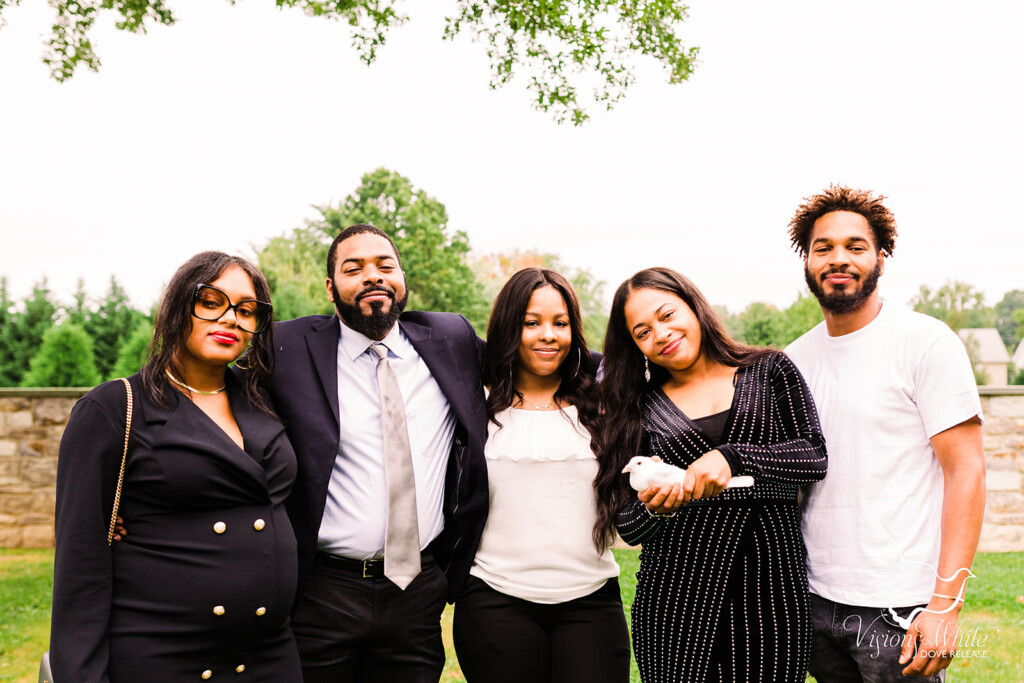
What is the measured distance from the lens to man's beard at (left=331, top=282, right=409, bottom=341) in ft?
11.8

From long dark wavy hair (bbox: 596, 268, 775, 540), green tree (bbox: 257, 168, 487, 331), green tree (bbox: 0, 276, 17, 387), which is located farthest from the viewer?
green tree (bbox: 257, 168, 487, 331)

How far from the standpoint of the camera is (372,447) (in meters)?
3.41

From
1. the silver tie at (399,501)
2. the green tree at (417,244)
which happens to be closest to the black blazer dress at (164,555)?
the silver tie at (399,501)

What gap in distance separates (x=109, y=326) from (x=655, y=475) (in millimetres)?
12792

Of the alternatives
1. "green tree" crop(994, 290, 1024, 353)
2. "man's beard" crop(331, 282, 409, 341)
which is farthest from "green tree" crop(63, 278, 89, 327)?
"green tree" crop(994, 290, 1024, 353)

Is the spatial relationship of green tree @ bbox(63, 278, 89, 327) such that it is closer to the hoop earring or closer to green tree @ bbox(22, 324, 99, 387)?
green tree @ bbox(22, 324, 99, 387)

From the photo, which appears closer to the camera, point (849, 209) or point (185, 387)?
point (185, 387)

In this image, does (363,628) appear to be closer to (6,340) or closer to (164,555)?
(164,555)

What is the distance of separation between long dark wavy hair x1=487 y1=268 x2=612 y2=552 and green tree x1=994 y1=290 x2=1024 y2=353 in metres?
73.1

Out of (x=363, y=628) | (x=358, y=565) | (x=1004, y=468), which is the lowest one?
(x=1004, y=468)

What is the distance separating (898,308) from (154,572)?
3.09 m

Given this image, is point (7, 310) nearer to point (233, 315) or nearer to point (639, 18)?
point (639, 18)

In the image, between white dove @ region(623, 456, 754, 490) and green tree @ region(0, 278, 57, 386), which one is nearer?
white dove @ region(623, 456, 754, 490)

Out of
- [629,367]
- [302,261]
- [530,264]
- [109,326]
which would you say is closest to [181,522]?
[629,367]
